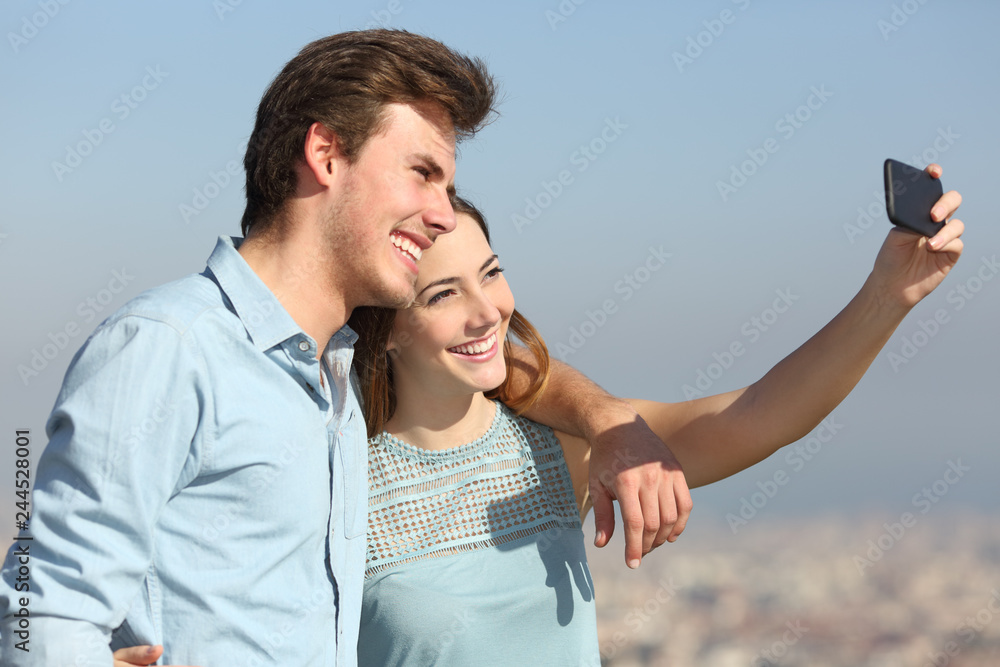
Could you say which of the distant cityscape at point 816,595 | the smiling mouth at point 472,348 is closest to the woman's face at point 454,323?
the smiling mouth at point 472,348

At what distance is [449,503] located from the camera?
Result: 2885mm

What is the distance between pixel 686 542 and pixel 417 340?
16668mm

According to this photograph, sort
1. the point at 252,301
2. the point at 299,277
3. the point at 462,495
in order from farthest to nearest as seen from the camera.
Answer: the point at 462,495
the point at 299,277
the point at 252,301

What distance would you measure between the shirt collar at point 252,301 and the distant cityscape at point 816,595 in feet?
26.1

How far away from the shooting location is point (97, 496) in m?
1.61

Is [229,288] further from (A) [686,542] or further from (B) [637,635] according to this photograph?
(A) [686,542]

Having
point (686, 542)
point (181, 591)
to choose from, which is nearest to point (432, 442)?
point (181, 591)

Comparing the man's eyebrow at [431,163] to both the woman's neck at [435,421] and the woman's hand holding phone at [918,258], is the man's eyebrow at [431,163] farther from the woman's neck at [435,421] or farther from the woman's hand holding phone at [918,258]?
the woman's hand holding phone at [918,258]

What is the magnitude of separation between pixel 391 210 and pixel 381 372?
85 centimetres

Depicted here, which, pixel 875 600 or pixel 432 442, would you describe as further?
pixel 875 600

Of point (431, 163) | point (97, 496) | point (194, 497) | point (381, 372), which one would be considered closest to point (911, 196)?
point (431, 163)

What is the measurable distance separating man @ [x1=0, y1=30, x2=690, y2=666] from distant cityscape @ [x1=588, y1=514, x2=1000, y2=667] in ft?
24.9

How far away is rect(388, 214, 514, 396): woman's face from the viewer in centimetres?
284

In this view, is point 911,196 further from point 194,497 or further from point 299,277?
point 194,497
